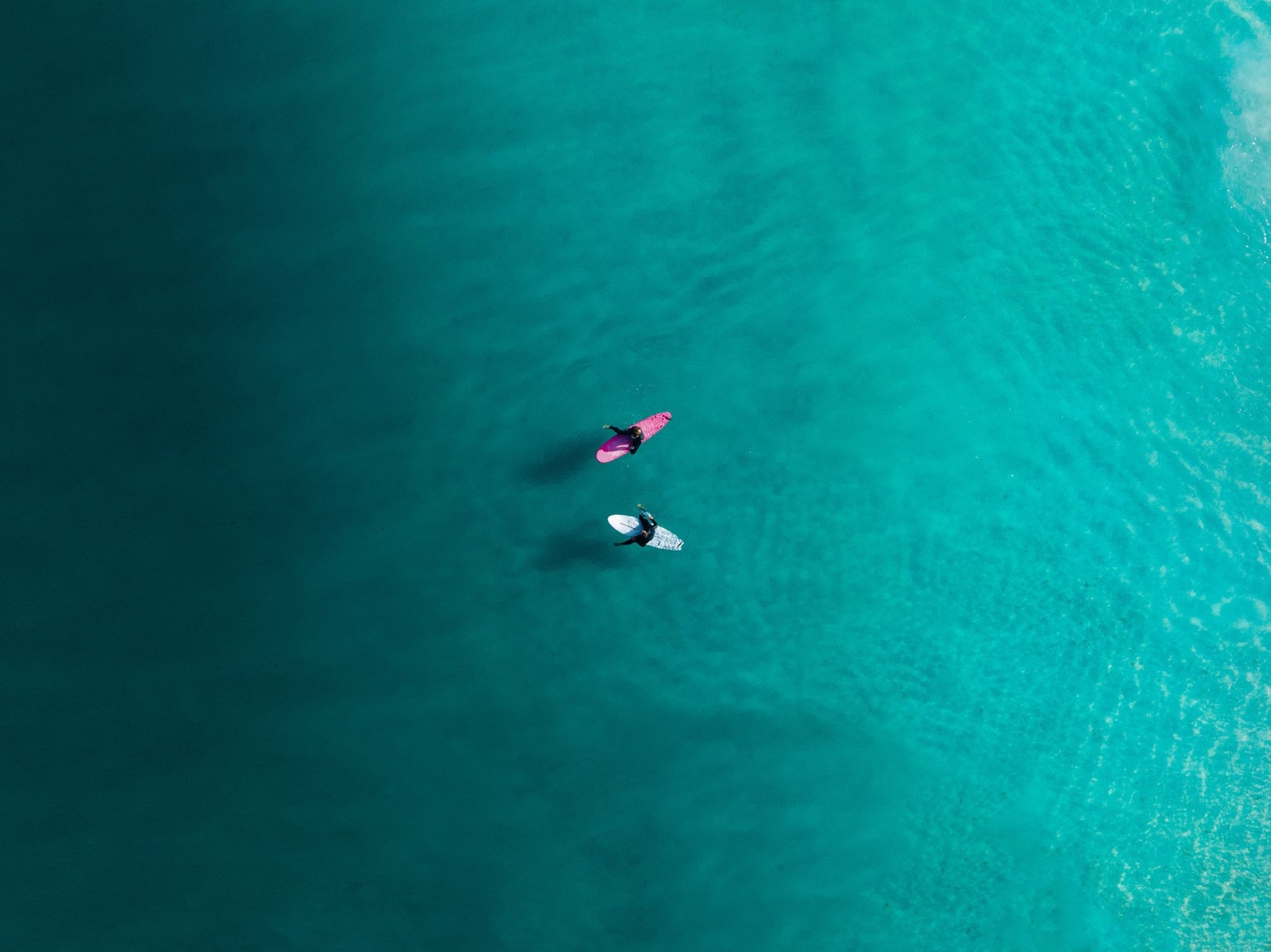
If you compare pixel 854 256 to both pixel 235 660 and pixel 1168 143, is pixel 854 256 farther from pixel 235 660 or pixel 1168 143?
pixel 235 660

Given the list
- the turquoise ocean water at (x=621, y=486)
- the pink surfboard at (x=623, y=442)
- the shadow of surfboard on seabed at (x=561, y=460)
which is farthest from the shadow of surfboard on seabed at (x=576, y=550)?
the pink surfboard at (x=623, y=442)

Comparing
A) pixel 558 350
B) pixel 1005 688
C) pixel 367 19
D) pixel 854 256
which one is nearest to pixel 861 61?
pixel 854 256

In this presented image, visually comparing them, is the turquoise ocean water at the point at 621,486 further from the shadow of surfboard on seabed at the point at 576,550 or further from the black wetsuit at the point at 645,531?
the black wetsuit at the point at 645,531

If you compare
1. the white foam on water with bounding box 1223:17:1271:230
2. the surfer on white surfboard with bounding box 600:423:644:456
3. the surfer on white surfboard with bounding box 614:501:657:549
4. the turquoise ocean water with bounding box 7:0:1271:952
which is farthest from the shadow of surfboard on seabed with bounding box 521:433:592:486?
the white foam on water with bounding box 1223:17:1271:230

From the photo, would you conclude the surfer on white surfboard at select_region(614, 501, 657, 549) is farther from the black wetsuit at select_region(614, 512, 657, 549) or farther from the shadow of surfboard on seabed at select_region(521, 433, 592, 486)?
the shadow of surfboard on seabed at select_region(521, 433, 592, 486)

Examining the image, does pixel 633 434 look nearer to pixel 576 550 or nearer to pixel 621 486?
pixel 621 486

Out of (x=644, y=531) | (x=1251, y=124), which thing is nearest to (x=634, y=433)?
(x=644, y=531)
